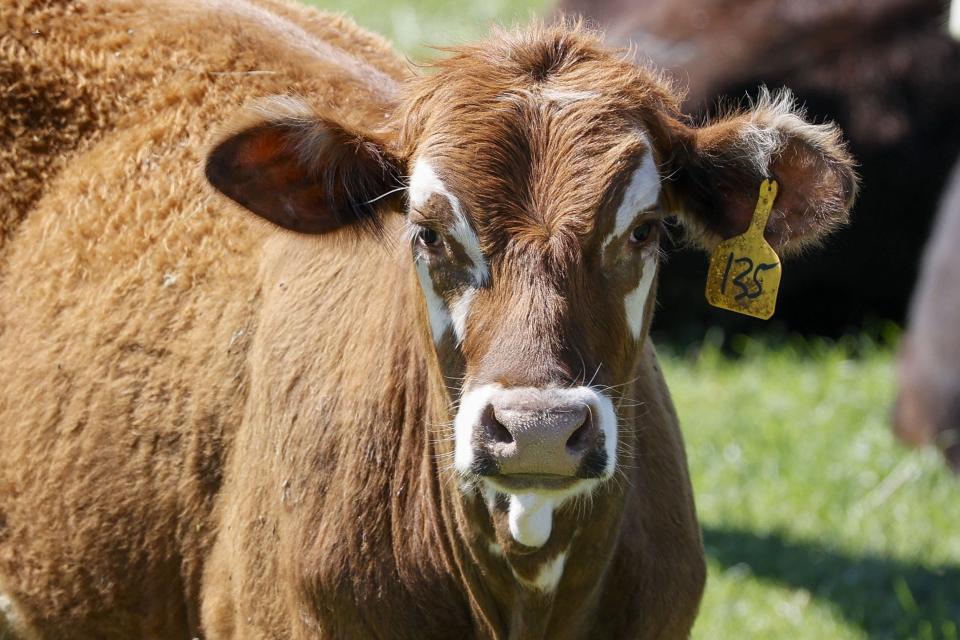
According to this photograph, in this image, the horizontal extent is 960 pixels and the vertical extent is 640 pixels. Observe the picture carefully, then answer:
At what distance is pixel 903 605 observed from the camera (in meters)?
6.48

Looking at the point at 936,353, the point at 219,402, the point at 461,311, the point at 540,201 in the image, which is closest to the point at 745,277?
the point at 540,201

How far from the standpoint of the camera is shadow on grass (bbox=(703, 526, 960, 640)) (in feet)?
20.9

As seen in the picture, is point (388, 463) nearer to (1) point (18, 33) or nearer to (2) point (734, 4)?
(1) point (18, 33)

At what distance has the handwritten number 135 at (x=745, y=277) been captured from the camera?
4152mm

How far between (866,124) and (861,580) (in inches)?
195

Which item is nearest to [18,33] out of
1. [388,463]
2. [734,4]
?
[388,463]

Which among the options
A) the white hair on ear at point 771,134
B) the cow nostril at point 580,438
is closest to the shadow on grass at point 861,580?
the white hair on ear at point 771,134

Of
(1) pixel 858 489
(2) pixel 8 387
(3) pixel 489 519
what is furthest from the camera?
(1) pixel 858 489

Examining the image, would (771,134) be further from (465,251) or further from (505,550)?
(505,550)

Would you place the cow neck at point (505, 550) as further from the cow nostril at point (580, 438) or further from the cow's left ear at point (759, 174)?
the cow's left ear at point (759, 174)

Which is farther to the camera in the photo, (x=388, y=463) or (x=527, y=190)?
(x=388, y=463)

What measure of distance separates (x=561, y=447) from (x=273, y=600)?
1263 millimetres

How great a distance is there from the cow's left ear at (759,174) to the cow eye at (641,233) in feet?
0.69

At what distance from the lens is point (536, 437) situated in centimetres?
339
